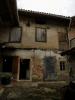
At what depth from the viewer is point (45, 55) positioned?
14688 millimetres

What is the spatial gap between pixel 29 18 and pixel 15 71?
4681mm

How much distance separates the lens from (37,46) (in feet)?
48.1

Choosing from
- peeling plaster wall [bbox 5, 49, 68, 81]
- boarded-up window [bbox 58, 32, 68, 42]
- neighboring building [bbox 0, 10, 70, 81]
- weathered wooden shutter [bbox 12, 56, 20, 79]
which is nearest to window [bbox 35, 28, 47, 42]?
neighboring building [bbox 0, 10, 70, 81]

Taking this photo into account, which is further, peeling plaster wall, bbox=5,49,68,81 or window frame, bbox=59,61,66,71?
window frame, bbox=59,61,66,71

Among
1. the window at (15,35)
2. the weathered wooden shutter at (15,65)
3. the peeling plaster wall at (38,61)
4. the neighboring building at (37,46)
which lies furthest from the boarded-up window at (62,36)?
the weathered wooden shutter at (15,65)

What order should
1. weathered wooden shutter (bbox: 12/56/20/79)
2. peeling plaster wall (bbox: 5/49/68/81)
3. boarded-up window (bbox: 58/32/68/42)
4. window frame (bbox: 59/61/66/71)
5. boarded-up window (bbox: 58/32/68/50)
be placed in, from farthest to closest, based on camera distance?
1. boarded-up window (bbox: 58/32/68/42)
2. boarded-up window (bbox: 58/32/68/50)
3. window frame (bbox: 59/61/66/71)
4. peeling plaster wall (bbox: 5/49/68/81)
5. weathered wooden shutter (bbox: 12/56/20/79)

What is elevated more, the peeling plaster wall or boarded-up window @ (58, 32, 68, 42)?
boarded-up window @ (58, 32, 68, 42)

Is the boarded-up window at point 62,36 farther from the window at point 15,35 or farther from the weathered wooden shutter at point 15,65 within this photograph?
the weathered wooden shutter at point 15,65

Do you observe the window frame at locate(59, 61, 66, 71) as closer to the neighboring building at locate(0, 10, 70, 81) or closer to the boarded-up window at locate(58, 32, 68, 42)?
the neighboring building at locate(0, 10, 70, 81)

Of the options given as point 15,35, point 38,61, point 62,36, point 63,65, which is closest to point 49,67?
point 38,61

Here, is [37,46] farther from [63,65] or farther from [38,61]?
[63,65]

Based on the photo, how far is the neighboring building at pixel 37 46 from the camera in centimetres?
1405

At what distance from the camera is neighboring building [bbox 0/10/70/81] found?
14047 millimetres

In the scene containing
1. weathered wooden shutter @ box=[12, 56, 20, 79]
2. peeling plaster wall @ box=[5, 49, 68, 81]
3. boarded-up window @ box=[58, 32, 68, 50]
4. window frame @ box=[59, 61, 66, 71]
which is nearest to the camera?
weathered wooden shutter @ box=[12, 56, 20, 79]
